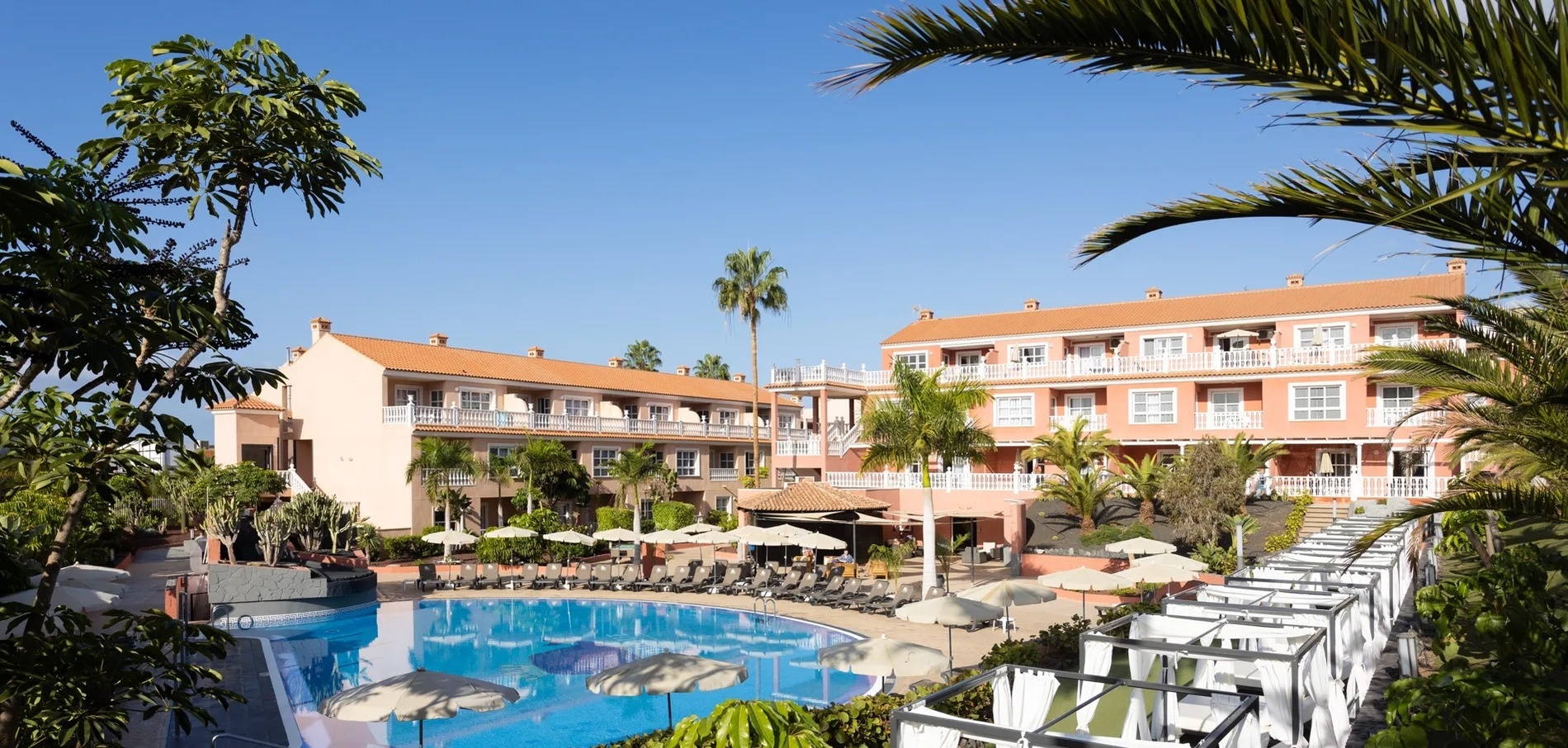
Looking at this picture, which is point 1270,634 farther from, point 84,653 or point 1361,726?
point 84,653

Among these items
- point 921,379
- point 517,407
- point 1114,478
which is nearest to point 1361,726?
point 921,379

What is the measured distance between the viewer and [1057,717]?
8.52 metres

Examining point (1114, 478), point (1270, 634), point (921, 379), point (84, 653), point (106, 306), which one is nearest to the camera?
point (106, 306)

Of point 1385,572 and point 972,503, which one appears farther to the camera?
point 972,503

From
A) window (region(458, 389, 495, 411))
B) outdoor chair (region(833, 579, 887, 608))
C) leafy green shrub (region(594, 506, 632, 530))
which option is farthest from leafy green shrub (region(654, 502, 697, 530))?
outdoor chair (region(833, 579, 887, 608))

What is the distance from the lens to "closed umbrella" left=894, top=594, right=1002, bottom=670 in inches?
679

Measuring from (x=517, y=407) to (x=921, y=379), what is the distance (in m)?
25.3

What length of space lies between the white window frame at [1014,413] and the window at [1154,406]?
4029mm

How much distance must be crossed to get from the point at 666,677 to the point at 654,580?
54.8 ft

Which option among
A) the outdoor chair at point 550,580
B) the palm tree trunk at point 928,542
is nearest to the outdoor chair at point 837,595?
the palm tree trunk at point 928,542

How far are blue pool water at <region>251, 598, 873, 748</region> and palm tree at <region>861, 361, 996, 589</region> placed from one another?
4.16m

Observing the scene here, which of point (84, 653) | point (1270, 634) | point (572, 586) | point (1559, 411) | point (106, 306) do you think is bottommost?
point (572, 586)

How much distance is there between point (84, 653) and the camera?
507cm

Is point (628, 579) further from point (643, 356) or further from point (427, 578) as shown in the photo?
point (643, 356)
